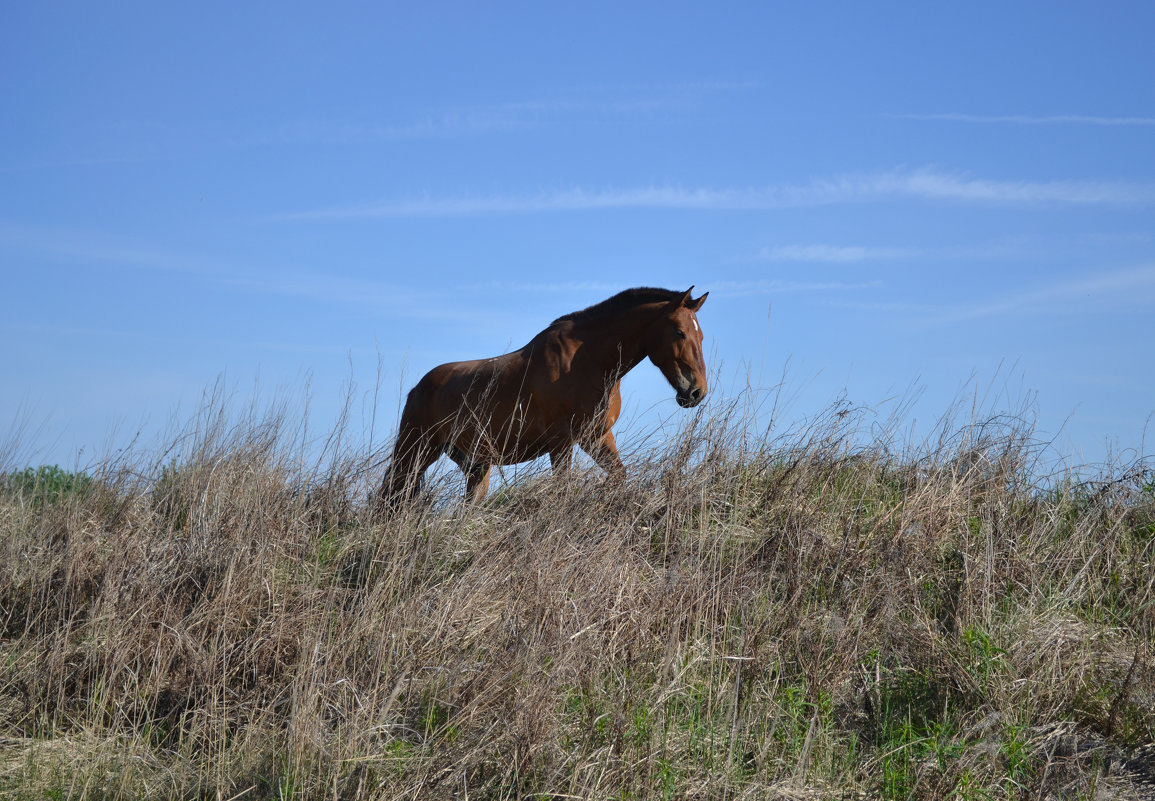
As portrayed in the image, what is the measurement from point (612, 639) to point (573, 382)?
3.85 meters

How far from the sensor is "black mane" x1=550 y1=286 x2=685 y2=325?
7.79m

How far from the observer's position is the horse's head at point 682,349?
7.46m

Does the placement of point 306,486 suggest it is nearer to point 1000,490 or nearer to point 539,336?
point 539,336

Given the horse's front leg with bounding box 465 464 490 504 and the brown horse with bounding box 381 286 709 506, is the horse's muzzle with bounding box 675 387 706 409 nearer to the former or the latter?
the brown horse with bounding box 381 286 709 506

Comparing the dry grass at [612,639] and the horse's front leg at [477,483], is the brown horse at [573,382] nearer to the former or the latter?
the horse's front leg at [477,483]

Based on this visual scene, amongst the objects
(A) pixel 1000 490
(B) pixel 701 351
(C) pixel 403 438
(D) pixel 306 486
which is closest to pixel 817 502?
(A) pixel 1000 490

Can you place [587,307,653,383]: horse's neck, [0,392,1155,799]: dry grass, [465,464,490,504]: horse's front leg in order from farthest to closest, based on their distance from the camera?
[587,307,653,383]: horse's neck → [465,464,490,504]: horse's front leg → [0,392,1155,799]: dry grass

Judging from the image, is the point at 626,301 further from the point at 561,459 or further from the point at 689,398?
the point at 561,459

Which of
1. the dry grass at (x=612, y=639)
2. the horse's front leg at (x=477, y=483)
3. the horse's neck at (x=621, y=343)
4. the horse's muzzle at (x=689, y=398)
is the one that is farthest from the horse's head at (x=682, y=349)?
the horse's front leg at (x=477, y=483)

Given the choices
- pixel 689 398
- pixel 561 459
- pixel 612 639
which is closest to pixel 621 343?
pixel 689 398

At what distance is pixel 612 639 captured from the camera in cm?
418

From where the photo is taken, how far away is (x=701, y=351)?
756 cm

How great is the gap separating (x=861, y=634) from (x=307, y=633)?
2807mm

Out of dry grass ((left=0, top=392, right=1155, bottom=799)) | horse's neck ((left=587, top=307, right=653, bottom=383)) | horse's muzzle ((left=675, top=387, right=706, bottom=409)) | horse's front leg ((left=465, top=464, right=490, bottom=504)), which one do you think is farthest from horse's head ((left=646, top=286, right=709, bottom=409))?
horse's front leg ((left=465, top=464, right=490, bottom=504))
